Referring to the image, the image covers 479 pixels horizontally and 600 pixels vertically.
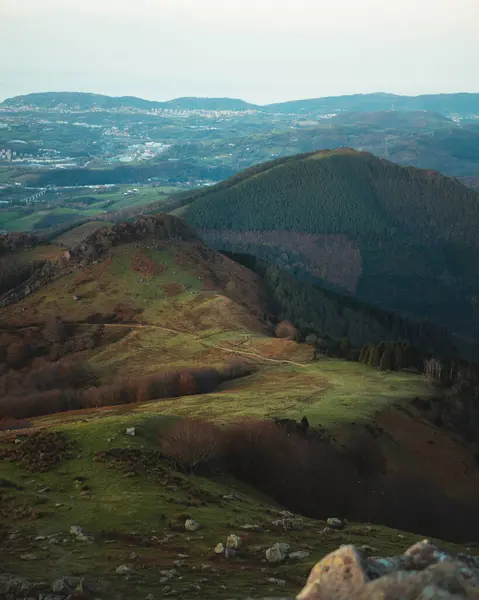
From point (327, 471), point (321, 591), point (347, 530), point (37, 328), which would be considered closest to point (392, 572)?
point (321, 591)

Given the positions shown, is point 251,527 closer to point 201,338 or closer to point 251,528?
point 251,528

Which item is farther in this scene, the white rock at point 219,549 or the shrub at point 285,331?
the shrub at point 285,331

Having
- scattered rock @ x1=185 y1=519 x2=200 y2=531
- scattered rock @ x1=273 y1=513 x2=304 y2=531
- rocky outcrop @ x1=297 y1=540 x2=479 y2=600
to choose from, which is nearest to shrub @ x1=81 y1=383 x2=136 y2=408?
scattered rock @ x1=273 y1=513 x2=304 y2=531

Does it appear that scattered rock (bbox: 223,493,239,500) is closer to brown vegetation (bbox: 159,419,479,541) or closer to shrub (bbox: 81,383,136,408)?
brown vegetation (bbox: 159,419,479,541)

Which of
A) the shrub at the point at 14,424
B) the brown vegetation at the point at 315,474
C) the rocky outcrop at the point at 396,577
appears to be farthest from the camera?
the shrub at the point at 14,424

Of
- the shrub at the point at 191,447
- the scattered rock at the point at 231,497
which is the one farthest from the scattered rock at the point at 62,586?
the shrub at the point at 191,447

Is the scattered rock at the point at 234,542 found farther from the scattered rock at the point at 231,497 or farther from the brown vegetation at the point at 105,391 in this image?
the brown vegetation at the point at 105,391
